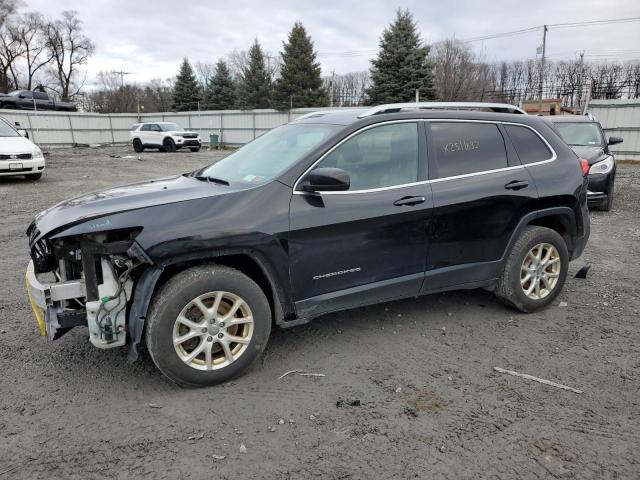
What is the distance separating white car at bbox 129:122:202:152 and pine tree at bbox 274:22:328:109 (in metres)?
14.4

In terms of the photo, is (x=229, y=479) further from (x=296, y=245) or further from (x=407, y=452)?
(x=296, y=245)

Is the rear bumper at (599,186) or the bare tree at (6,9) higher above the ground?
the bare tree at (6,9)

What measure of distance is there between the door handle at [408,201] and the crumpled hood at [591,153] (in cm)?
675

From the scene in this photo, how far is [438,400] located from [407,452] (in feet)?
1.83

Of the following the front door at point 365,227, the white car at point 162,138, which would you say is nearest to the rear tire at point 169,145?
the white car at point 162,138

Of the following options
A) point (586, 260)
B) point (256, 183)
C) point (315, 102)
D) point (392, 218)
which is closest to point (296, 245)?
point (256, 183)

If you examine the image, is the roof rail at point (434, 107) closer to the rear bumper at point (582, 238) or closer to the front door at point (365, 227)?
the front door at point (365, 227)

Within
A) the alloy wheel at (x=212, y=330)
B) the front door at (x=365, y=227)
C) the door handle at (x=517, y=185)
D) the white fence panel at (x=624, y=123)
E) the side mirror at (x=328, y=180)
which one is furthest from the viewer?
the white fence panel at (x=624, y=123)

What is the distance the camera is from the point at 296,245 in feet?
10.4

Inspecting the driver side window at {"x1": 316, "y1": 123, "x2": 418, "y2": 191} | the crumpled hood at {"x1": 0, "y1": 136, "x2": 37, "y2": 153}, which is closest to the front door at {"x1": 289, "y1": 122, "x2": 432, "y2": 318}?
the driver side window at {"x1": 316, "y1": 123, "x2": 418, "y2": 191}

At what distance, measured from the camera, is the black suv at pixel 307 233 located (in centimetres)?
291

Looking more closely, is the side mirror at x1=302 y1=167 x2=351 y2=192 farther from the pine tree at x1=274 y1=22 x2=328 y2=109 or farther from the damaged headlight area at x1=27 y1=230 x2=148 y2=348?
the pine tree at x1=274 y1=22 x2=328 y2=109

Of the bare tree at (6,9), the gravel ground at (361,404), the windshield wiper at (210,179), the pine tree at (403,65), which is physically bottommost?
the gravel ground at (361,404)

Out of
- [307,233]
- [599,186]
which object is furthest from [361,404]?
[599,186]
